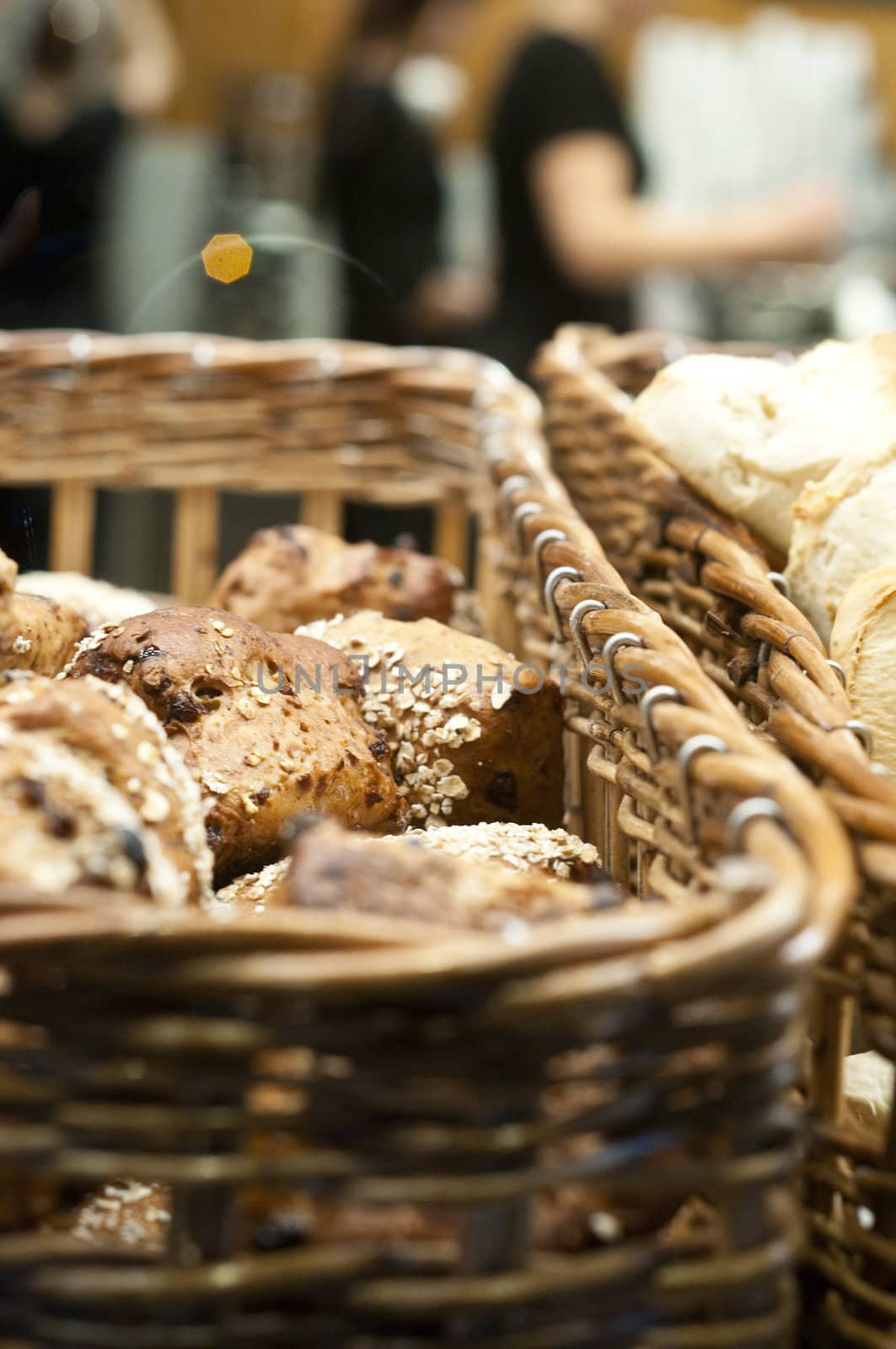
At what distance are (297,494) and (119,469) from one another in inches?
9.6

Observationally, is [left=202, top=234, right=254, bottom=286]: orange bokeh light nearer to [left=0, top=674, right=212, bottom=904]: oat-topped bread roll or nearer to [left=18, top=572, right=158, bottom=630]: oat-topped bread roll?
[left=18, top=572, right=158, bottom=630]: oat-topped bread roll

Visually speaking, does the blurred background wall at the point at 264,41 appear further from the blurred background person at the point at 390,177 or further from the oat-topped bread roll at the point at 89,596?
the oat-topped bread roll at the point at 89,596

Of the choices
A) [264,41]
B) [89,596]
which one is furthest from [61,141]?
[264,41]

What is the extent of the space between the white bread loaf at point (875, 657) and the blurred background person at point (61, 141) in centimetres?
69

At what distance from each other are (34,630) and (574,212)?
6.43ft

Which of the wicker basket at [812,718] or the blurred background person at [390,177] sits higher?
the blurred background person at [390,177]

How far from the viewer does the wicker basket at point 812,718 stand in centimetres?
68

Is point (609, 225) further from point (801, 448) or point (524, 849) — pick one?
point (524, 849)

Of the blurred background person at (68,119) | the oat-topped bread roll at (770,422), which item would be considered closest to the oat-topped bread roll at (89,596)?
the blurred background person at (68,119)

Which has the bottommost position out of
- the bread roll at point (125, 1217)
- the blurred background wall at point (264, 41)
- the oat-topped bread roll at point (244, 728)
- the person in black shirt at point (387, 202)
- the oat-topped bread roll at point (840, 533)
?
the bread roll at point (125, 1217)

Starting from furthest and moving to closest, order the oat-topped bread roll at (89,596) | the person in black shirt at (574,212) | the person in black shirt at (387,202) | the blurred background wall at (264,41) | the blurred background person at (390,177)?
the blurred background wall at (264,41), the person in black shirt at (574,212), the blurred background person at (390,177), the person in black shirt at (387,202), the oat-topped bread roll at (89,596)

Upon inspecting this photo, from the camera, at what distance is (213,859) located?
0.95 metres

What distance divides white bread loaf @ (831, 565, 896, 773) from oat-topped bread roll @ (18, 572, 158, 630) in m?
Answer: 0.65

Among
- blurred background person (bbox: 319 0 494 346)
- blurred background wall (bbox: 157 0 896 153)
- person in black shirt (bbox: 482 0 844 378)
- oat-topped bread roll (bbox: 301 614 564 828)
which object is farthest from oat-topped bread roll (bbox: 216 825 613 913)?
blurred background wall (bbox: 157 0 896 153)
